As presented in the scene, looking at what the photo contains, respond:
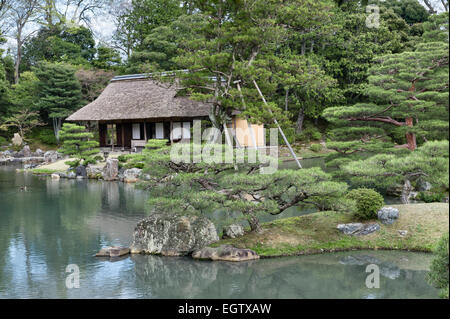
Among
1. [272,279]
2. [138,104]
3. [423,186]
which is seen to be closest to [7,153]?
[138,104]

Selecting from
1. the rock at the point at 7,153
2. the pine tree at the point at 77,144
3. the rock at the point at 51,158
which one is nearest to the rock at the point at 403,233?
the pine tree at the point at 77,144

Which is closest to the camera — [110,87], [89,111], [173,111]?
[173,111]

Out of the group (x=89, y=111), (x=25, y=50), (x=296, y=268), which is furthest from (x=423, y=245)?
(x=25, y=50)

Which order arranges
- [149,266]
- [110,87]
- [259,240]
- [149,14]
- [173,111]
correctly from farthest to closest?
[149,14] < [110,87] < [173,111] < [259,240] < [149,266]

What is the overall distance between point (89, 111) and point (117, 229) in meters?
16.5

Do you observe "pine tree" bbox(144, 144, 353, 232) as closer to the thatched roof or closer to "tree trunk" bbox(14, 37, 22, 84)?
the thatched roof

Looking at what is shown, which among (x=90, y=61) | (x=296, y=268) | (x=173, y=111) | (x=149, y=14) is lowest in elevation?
(x=296, y=268)

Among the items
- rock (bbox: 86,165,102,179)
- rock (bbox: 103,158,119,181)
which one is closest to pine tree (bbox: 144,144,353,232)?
rock (bbox: 103,158,119,181)

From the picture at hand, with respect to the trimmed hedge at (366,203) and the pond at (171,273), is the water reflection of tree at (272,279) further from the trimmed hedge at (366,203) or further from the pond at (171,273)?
the trimmed hedge at (366,203)

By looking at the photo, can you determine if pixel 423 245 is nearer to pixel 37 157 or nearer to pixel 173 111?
pixel 173 111

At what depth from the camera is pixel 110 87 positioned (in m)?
28.8

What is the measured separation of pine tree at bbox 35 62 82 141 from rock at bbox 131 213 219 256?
24.6 meters

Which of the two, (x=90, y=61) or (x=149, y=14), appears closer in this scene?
(x=149, y=14)

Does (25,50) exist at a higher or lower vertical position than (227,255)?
higher
